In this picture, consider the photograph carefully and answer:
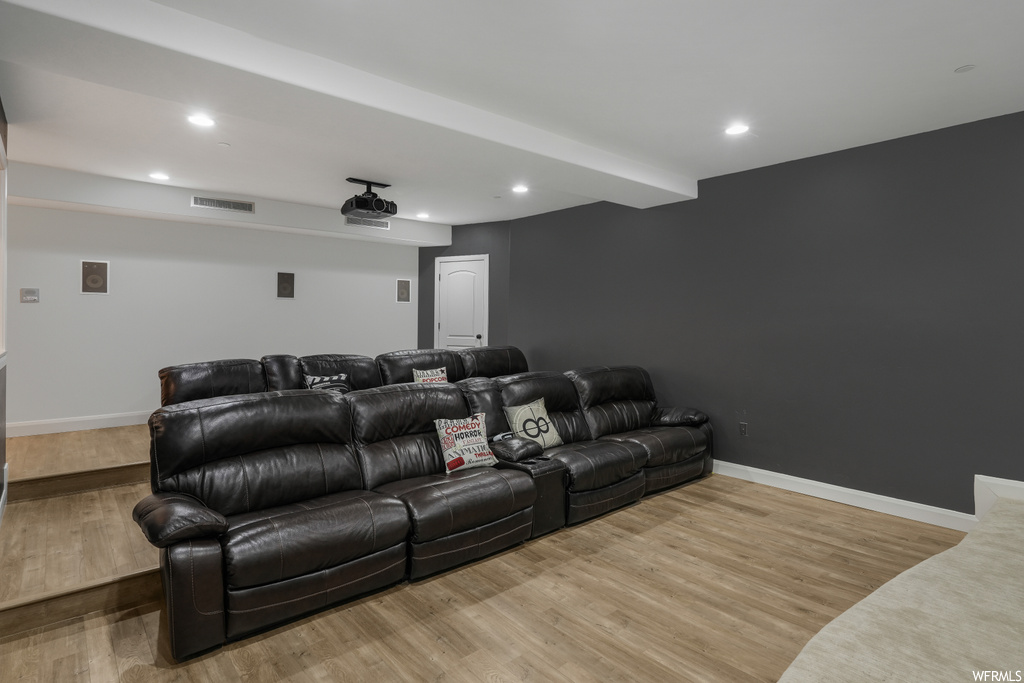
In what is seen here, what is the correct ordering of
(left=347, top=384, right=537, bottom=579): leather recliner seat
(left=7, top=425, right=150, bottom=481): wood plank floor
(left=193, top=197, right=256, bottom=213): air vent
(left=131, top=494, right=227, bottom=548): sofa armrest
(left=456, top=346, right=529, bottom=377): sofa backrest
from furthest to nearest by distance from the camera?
1. (left=456, top=346, right=529, bottom=377): sofa backrest
2. (left=193, top=197, right=256, bottom=213): air vent
3. (left=7, top=425, right=150, bottom=481): wood plank floor
4. (left=347, top=384, right=537, bottom=579): leather recliner seat
5. (left=131, top=494, right=227, bottom=548): sofa armrest

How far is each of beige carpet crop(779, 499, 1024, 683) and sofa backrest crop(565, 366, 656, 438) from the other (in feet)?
10.3

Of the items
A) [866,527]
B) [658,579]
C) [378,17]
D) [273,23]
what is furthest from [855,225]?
[273,23]

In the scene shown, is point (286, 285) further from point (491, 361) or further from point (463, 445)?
point (463, 445)

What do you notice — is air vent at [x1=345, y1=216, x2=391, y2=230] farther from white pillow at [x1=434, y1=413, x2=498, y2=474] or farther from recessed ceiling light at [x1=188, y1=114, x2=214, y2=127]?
white pillow at [x1=434, y1=413, x2=498, y2=474]

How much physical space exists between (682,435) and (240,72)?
4144 mm

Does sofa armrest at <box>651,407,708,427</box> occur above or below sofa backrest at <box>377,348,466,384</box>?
below

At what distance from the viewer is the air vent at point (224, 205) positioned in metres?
5.90

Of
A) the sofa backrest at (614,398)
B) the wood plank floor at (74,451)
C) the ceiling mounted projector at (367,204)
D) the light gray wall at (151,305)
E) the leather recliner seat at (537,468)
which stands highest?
the ceiling mounted projector at (367,204)

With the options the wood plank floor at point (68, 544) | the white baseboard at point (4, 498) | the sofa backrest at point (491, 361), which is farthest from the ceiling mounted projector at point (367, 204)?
the white baseboard at point (4, 498)

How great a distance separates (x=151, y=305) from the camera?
20.1 feet

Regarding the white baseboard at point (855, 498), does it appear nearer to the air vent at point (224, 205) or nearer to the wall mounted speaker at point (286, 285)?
the wall mounted speaker at point (286, 285)

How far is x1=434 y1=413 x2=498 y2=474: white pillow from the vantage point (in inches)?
140

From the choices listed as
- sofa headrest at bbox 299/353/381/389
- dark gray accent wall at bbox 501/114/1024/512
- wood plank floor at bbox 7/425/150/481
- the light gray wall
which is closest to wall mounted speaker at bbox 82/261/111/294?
the light gray wall

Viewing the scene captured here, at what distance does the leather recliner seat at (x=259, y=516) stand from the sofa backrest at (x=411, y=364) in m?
2.12
